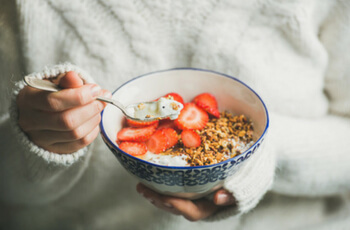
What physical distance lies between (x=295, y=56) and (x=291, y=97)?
11 centimetres

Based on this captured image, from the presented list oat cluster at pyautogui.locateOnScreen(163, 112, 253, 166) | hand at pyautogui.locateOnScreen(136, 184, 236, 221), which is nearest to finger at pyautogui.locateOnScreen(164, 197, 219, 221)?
hand at pyautogui.locateOnScreen(136, 184, 236, 221)

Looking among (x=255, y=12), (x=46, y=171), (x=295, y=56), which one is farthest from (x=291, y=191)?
(x=46, y=171)

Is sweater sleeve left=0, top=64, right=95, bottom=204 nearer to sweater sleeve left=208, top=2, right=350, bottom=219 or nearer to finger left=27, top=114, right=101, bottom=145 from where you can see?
finger left=27, top=114, right=101, bottom=145

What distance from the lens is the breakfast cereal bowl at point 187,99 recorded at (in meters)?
0.44

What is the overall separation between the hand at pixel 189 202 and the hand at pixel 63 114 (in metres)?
0.17

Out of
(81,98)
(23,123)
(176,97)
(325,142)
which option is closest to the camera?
(81,98)

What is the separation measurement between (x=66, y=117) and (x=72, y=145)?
98mm

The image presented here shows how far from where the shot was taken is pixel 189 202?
0.59 m

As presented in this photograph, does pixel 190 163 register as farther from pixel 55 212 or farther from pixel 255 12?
pixel 55 212

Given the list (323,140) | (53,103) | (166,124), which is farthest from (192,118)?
(323,140)

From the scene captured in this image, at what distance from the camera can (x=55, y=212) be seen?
863mm

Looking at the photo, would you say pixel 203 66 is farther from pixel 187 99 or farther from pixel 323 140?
pixel 323 140

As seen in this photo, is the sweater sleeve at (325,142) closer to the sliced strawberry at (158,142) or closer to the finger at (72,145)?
the sliced strawberry at (158,142)

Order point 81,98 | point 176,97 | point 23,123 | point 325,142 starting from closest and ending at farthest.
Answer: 1. point 81,98
2. point 23,123
3. point 176,97
4. point 325,142
